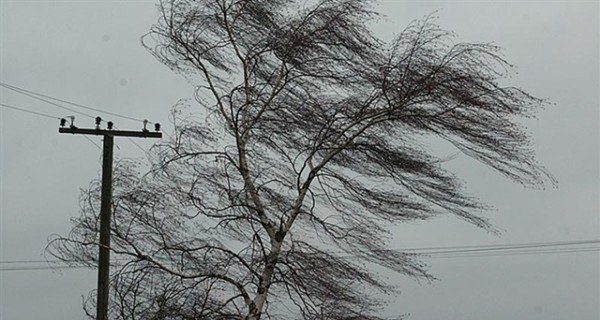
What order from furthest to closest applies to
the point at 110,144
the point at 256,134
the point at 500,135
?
the point at 110,144 < the point at 256,134 < the point at 500,135

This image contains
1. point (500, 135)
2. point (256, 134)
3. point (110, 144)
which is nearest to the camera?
point (500, 135)

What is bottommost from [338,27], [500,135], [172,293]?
[172,293]

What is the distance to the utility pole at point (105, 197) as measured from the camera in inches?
667

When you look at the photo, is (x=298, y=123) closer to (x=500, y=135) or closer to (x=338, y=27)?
(x=338, y=27)

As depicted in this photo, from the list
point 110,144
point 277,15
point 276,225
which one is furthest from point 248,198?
point 110,144

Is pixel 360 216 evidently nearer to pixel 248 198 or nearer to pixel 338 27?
pixel 248 198

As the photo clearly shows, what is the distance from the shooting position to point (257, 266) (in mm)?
15688

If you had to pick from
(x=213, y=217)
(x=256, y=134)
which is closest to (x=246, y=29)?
(x=256, y=134)

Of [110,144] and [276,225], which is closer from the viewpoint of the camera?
[276,225]

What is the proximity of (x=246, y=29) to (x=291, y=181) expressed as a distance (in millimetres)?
2256

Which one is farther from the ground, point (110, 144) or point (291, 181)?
point (110, 144)

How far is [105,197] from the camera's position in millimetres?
17766

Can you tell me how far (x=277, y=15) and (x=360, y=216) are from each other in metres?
3.02

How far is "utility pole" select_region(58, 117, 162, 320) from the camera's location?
55.6 feet
